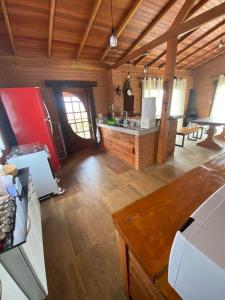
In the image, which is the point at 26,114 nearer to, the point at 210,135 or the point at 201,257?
the point at 201,257

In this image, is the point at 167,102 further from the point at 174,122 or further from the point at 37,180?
the point at 37,180

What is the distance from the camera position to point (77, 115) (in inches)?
157

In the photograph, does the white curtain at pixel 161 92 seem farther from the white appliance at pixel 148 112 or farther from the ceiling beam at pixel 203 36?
the white appliance at pixel 148 112

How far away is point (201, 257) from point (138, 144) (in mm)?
2428

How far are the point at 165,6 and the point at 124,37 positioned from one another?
3.01 ft

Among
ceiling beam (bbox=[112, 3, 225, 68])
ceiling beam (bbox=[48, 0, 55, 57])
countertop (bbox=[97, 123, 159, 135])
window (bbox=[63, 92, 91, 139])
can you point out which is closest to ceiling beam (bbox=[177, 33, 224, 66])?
ceiling beam (bbox=[112, 3, 225, 68])

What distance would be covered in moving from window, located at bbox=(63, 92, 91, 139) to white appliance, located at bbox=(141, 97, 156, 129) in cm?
203

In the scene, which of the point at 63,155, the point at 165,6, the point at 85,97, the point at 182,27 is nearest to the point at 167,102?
the point at 182,27

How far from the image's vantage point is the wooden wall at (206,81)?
17.2 ft

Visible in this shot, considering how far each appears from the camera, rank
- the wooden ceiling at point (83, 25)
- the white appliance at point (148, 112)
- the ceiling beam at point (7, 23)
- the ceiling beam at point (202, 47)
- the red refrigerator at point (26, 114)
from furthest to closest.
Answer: the ceiling beam at point (202, 47)
the white appliance at point (148, 112)
the red refrigerator at point (26, 114)
the wooden ceiling at point (83, 25)
the ceiling beam at point (7, 23)

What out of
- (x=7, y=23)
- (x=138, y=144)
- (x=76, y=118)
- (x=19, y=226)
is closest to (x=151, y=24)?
(x=138, y=144)

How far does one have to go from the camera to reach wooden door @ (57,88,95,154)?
12.1ft

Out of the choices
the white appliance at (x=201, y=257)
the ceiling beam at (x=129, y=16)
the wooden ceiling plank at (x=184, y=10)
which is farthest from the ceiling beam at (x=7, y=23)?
the white appliance at (x=201, y=257)

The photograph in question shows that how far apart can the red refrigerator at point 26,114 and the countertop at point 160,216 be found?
2.54 meters
